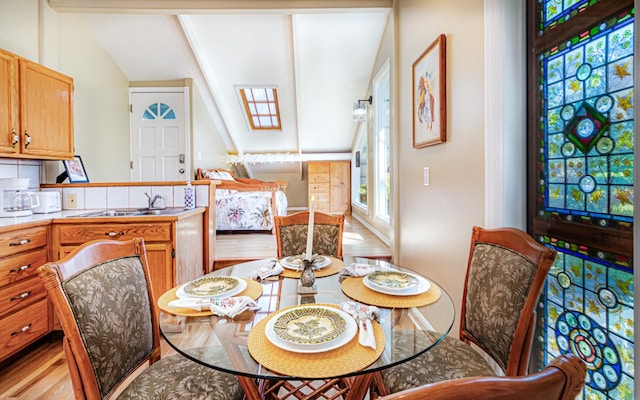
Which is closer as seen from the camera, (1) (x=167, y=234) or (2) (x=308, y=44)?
(1) (x=167, y=234)

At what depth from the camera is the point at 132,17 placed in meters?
3.80

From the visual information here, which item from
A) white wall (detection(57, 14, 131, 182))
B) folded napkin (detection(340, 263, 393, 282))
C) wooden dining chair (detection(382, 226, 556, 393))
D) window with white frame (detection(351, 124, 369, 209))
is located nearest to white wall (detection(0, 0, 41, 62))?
white wall (detection(57, 14, 131, 182))

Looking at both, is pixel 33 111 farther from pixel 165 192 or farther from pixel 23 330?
pixel 23 330

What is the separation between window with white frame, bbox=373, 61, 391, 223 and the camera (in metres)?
4.48

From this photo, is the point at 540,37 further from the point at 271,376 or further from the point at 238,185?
the point at 238,185

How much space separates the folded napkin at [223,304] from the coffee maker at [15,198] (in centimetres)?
199

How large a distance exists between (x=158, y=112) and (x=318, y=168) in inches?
165

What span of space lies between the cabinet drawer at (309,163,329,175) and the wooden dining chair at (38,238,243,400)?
710cm

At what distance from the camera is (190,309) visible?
1041 millimetres

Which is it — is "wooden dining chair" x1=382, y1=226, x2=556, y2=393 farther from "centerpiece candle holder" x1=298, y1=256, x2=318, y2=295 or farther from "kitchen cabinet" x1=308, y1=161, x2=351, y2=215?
"kitchen cabinet" x1=308, y1=161, x2=351, y2=215

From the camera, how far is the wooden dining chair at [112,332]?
0.91 meters

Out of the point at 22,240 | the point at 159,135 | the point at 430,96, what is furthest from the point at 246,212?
the point at 430,96

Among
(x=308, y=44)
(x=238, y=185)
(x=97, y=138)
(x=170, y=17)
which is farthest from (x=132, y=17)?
(x=238, y=185)

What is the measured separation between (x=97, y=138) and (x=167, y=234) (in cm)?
248
